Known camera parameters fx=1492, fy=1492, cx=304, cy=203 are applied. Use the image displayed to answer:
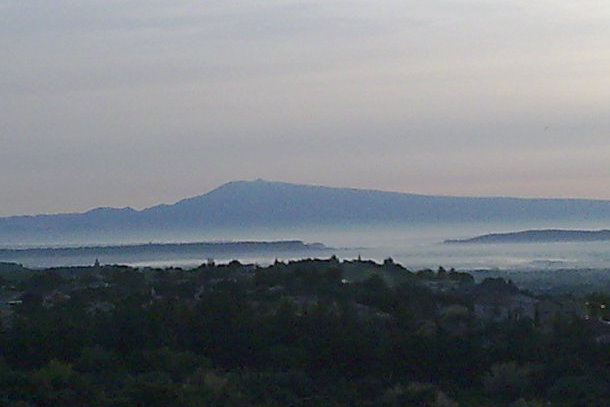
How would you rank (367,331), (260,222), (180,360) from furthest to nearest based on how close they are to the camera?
(260,222)
(367,331)
(180,360)

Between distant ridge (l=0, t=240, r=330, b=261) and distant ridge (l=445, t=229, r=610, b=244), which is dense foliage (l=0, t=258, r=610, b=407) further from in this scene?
distant ridge (l=445, t=229, r=610, b=244)

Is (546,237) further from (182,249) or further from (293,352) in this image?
(293,352)

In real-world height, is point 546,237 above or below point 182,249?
above

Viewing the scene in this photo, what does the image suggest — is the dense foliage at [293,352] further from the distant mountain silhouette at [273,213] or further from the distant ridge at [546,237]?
the distant mountain silhouette at [273,213]

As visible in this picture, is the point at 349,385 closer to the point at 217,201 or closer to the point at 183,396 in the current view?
the point at 183,396

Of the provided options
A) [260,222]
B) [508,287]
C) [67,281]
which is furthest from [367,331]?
[260,222]

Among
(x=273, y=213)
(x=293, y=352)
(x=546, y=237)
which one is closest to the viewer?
(x=293, y=352)

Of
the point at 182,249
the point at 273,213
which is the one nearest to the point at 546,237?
the point at 182,249

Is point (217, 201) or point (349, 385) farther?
point (217, 201)
